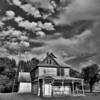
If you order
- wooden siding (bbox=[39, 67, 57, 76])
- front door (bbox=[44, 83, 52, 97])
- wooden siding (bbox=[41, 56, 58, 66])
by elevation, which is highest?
wooden siding (bbox=[41, 56, 58, 66])

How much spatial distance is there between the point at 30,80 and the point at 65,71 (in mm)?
11828

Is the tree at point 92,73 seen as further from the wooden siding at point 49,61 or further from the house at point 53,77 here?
the wooden siding at point 49,61

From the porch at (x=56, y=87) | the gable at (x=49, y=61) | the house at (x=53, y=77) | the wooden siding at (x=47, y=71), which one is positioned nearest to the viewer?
the porch at (x=56, y=87)

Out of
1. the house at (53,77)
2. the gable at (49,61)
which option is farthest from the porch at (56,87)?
the gable at (49,61)

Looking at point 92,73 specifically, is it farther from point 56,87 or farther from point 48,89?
point 48,89

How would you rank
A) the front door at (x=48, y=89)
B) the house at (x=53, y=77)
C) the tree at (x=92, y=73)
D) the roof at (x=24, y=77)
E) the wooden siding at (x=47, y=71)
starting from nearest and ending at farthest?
the front door at (x=48, y=89) < the house at (x=53, y=77) < the wooden siding at (x=47, y=71) < the roof at (x=24, y=77) < the tree at (x=92, y=73)

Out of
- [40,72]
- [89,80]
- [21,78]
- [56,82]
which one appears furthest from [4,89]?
[89,80]

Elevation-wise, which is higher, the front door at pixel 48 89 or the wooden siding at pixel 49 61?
the wooden siding at pixel 49 61

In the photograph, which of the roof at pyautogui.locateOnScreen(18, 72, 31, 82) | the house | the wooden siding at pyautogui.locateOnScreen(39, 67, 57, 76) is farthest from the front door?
the roof at pyautogui.locateOnScreen(18, 72, 31, 82)

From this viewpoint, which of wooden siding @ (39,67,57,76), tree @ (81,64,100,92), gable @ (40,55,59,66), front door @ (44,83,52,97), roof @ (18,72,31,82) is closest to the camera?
front door @ (44,83,52,97)

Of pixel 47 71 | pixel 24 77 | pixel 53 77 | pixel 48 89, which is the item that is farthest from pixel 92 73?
pixel 48 89

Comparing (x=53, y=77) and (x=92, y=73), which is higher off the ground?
(x=92, y=73)

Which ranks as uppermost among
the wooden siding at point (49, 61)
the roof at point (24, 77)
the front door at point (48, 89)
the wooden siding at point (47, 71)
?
the wooden siding at point (49, 61)

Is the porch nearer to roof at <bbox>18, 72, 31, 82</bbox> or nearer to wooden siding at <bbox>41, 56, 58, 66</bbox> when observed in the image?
wooden siding at <bbox>41, 56, 58, 66</bbox>
